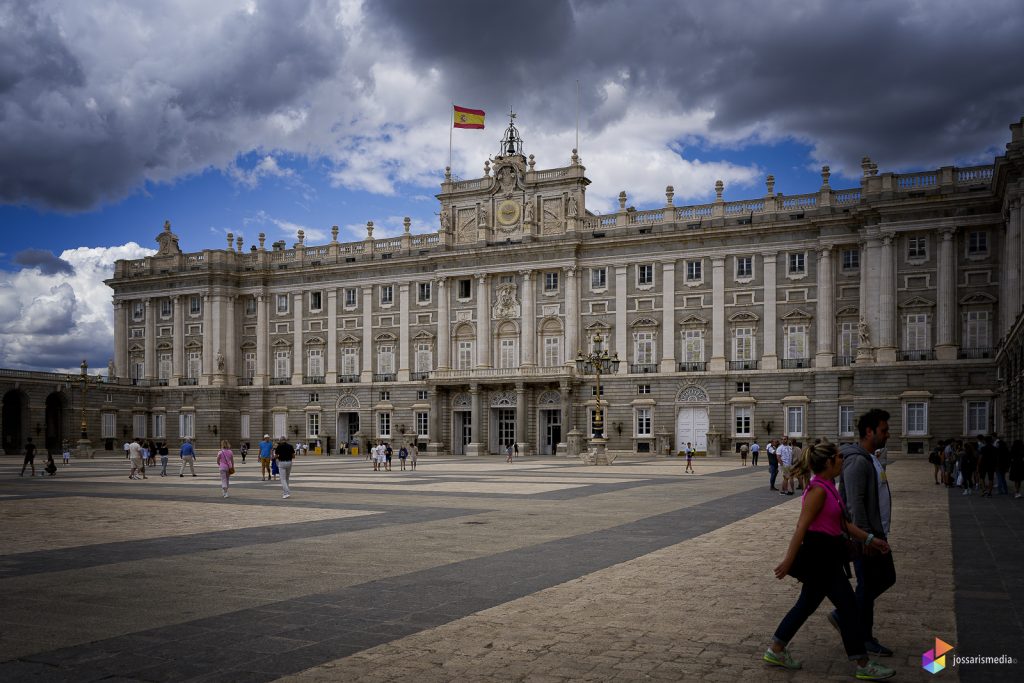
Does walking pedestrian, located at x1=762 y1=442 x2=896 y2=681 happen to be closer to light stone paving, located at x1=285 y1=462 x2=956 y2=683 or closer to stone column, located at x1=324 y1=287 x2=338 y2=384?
light stone paving, located at x1=285 y1=462 x2=956 y2=683

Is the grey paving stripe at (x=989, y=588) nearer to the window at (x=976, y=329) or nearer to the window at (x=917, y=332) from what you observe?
the window at (x=976, y=329)

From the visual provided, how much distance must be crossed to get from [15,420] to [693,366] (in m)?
53.9

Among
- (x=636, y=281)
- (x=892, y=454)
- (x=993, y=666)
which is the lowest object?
(x=892, y=454)

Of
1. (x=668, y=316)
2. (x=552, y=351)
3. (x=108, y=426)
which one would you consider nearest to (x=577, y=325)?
A: (x=552, y=351)

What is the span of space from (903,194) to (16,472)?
49.2m

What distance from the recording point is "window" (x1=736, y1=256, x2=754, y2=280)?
200 feet

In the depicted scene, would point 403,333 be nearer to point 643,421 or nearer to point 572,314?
point 572,314

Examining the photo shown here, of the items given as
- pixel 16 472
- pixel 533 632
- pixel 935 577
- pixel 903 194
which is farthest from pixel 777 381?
pixel 533 632

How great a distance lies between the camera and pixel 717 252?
61.6 metres

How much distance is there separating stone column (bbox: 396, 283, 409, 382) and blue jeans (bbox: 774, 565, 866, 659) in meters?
64.7

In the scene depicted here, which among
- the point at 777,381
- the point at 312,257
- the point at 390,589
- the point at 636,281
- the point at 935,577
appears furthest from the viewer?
the point at 312,257

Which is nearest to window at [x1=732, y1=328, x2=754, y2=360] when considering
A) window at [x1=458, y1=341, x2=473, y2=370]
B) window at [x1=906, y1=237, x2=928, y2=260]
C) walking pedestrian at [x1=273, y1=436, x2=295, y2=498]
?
window at [x1=906, y1=237, x2=928, y2=260]

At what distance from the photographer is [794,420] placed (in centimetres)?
5866

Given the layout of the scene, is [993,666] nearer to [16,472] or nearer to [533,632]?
[533,632]
